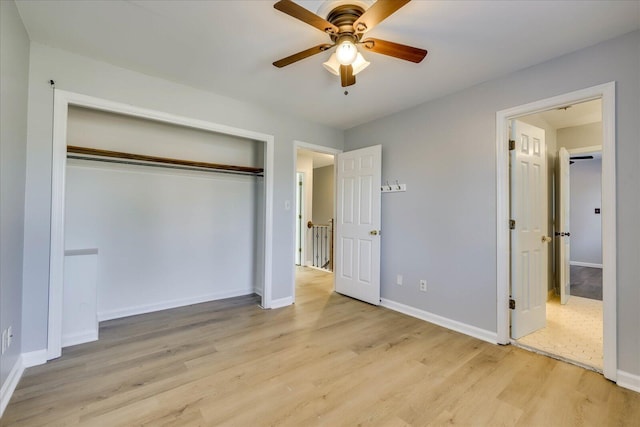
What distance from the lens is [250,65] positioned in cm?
246

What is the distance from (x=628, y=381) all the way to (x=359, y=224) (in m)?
2.69

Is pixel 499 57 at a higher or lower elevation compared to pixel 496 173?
higher

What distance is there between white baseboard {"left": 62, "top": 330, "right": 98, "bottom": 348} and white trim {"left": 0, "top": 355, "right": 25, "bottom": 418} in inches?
14.4

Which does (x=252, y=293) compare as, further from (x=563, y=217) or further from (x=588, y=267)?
(x=588, y=267)

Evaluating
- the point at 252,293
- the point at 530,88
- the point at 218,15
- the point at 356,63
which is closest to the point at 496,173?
the point at 530,88

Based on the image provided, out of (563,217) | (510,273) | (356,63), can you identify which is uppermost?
(356,63)

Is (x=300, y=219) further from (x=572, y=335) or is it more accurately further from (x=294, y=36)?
(x=572, y=335)

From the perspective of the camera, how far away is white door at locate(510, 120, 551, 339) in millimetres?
2645

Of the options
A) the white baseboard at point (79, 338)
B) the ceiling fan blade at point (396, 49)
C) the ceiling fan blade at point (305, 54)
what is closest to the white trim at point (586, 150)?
the ceiling fan blade at point (396, 49)

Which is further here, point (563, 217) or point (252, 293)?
point (252, 293)

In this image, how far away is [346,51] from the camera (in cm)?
173

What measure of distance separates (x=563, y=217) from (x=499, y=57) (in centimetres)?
272

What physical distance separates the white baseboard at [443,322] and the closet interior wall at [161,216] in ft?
6.51

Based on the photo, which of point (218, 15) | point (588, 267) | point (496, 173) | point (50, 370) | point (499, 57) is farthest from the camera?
point (588, 267)
